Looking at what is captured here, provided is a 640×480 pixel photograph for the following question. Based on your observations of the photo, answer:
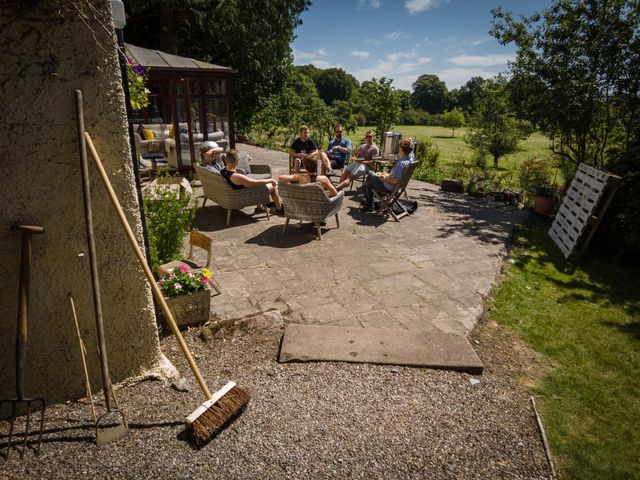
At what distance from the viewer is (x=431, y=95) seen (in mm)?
91562

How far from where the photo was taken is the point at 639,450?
2.50 metres

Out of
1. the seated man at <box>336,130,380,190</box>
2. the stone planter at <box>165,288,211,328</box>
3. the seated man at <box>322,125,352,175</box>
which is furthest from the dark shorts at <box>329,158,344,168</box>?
the stone planter at <box>165,288,211,328</box>

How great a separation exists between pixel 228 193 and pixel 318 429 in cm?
427

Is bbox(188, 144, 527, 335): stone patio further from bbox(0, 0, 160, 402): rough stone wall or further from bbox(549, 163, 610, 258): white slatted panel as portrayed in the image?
bbox(0, 0, 160, 402): rough stone wall

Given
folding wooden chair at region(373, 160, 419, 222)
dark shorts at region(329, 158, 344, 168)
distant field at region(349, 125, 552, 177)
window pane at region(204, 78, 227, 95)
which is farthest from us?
distant field at region(349, 125, 552, 177)

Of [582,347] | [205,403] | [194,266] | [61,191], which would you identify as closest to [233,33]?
[194,266]

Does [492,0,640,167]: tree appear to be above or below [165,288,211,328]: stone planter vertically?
above

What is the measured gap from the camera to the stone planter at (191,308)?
3.29 meters

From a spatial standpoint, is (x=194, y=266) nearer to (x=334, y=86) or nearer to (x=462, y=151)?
(x=462, y=151)

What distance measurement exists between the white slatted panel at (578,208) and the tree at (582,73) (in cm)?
101

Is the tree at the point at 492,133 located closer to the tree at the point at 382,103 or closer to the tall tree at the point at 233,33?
the tree at the point at 382,103

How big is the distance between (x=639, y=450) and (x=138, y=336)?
343cm

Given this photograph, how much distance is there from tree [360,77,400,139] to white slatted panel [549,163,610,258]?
28.1 ft

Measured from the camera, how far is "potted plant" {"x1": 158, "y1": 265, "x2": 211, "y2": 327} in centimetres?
329
